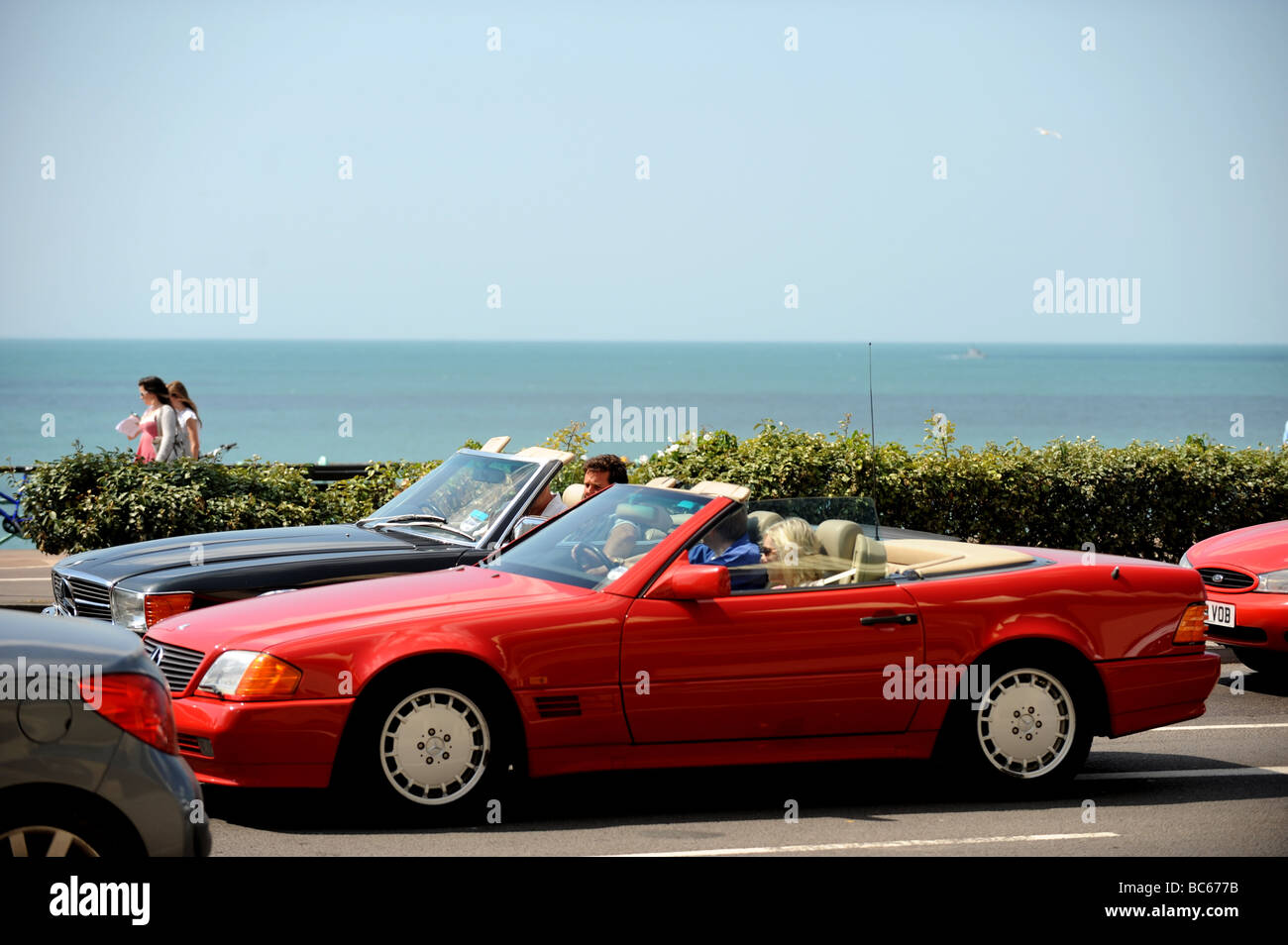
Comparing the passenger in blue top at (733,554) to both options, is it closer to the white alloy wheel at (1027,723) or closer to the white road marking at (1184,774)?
the white alloy wheel at (1027,723)

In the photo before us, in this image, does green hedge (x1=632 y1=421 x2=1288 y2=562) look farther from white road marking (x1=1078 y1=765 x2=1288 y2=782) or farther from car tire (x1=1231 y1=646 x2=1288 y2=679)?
white road marking (x1=1078 y1=765 x2=1288 y2=782)

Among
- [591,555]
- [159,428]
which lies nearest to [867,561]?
[591,555]

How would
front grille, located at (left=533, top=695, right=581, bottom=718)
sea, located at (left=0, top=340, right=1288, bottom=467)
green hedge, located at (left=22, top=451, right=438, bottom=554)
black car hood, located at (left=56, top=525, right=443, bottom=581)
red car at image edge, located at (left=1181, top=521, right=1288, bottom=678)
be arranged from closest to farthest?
front grille, located at (left=533, top=695, right=581, bottom=718) → black car hood, located at (left=56, top=525, right=443, bottom=581) → red car at image edge, located at (left=1181, top=521, right=1288, bottom=678) → green hedge, located at (left=22, top=451, right=438, bottom=554) → sea, located at (left=0, top=340, right=1288, bottom=467)

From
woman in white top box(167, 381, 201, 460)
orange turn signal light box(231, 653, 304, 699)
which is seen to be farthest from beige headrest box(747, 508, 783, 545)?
woman in white top box(167, 381, 201, 460)

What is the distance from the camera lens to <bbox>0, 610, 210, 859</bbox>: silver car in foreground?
3852mm

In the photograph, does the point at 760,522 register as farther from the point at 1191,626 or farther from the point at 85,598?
the point at 85,598

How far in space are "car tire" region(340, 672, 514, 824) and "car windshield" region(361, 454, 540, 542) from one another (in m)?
2.85

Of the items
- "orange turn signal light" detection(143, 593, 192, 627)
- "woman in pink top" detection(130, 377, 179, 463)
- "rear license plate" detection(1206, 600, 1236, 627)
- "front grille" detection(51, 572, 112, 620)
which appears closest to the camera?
"orange turn signal light" detection(143, 593, 192, 627)

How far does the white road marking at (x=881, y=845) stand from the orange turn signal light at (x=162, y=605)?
3510 millimetres

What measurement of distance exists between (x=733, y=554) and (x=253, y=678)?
2.28 meters

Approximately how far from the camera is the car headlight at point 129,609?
7.87 metres

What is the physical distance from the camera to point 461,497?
9320 mm

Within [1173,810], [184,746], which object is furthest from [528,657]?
[1173,810]

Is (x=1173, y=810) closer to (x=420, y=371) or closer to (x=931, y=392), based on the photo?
(x=931, y=392)
